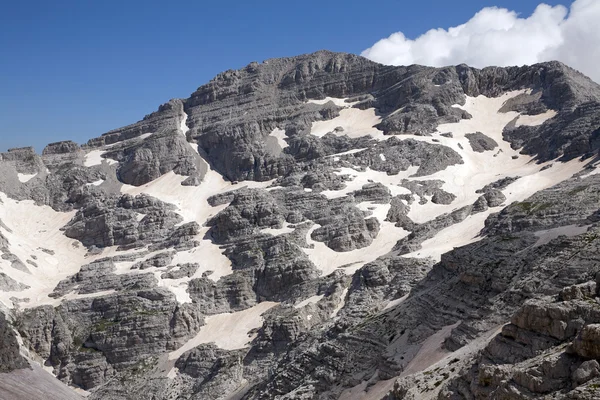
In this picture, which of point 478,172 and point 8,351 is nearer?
point 8,351

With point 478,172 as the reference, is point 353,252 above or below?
below

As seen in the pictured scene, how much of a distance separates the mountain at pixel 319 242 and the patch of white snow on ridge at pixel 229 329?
0.40 m

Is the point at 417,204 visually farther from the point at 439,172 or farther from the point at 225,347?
the point at 225,347

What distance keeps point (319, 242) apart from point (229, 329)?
25.3 meters

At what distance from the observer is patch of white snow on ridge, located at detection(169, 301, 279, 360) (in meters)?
93.1

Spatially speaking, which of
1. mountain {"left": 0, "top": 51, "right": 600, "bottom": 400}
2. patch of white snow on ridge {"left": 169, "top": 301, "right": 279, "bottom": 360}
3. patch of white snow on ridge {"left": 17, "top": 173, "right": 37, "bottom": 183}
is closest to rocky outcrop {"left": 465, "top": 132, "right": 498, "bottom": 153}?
mountain {"left": 0, "top": 51, "right": 600, "bottom": 400}

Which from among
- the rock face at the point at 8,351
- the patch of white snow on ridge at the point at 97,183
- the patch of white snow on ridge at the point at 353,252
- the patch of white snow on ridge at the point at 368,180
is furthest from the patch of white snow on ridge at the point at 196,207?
the rock face at the point at 8,351

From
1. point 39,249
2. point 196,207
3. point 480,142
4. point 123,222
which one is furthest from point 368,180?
point 39,249

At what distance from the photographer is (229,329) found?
9800 centimetres

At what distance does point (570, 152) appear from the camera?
124 metres

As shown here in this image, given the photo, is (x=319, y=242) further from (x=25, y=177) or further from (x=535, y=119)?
(x=25, y=177)

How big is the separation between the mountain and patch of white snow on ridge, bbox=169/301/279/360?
1.32 feet

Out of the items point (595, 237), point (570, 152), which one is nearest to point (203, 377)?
point (595, 237)

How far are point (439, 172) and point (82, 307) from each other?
3154 inches
